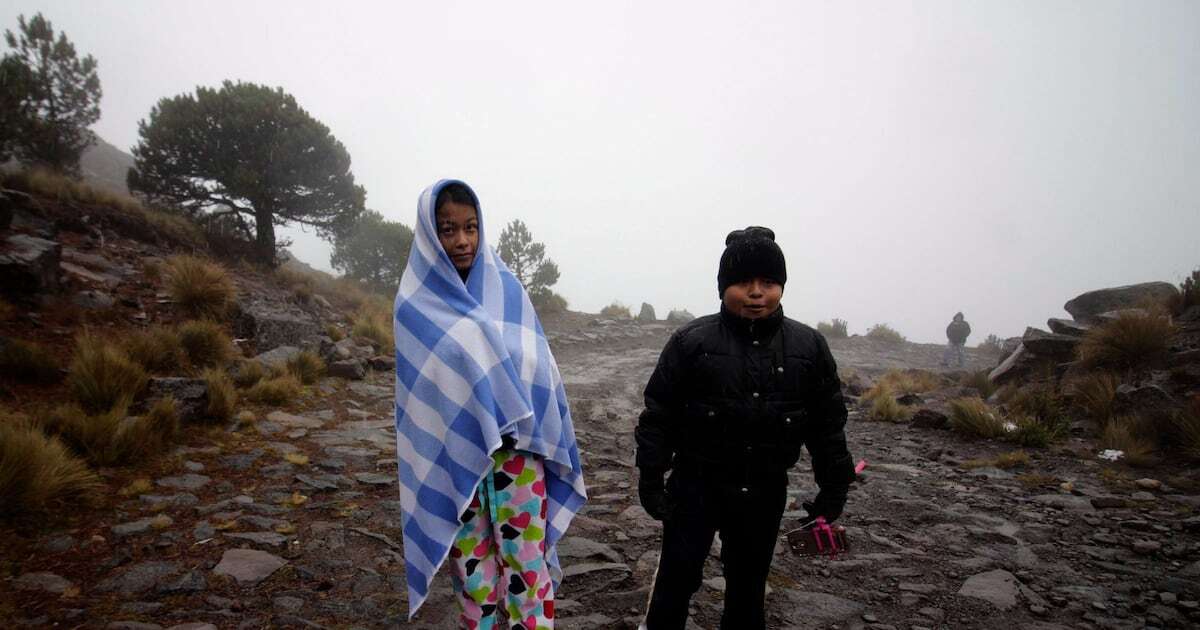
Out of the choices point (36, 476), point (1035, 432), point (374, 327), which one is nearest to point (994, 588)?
point (1035, 432)

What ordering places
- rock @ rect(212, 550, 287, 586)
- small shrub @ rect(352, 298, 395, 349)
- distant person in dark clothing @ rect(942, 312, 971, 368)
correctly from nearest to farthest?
rock @ rect(212, 550, 287, 586)
small shrub @ rect(352, 298, 395, 349)
distant person in dark clothing @ rect(942, 312, 971, 368)

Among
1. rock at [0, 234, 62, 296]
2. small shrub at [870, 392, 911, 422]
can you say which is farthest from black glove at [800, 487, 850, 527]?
rock at [0, 234, 62, 296]

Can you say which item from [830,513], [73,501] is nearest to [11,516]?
[73,501]

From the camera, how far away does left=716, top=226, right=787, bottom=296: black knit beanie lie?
2238 millimetres

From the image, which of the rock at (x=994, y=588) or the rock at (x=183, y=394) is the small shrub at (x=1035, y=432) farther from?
the rock at (x=183, y=394)

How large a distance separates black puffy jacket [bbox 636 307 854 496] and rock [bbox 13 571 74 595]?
3269 mm

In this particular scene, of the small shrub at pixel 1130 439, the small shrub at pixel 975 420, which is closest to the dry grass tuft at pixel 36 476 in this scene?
the small shrub at pixel 975 420

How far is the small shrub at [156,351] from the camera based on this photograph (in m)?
6.10

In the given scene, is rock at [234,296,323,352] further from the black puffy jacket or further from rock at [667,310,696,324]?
rock at [667,310,696,324]

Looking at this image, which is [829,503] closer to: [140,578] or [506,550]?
[506,550]

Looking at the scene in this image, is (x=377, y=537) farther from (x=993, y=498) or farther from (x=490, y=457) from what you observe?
(x=993, y=498)

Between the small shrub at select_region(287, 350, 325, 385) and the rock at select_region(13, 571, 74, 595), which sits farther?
the small shrub at select_region(287, 350, 325, 385)

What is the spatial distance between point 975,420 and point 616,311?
1772cm

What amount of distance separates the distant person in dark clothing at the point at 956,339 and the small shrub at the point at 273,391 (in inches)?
679
